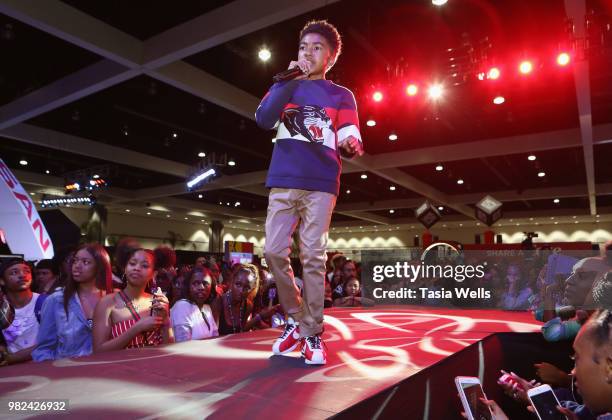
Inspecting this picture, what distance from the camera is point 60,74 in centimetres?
729

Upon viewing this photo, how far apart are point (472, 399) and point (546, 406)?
28 cm

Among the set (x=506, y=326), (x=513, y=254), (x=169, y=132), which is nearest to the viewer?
(x=506, y=326)

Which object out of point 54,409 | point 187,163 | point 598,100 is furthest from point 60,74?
point 598,100

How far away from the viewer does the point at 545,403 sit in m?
1.71

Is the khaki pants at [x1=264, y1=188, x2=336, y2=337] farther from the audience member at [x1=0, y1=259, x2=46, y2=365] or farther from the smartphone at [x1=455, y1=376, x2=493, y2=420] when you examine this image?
the audience member at [x1=0, y1=259, x2=46, y2=365]

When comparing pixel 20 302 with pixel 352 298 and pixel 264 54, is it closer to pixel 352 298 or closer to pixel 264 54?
pixel 352 298

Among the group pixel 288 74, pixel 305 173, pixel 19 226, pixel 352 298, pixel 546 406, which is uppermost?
pixel 288 74

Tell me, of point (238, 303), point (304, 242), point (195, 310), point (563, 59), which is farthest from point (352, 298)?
point (563, 59)

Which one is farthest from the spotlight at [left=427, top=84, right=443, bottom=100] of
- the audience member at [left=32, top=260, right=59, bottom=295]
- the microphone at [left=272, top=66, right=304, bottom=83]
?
the audience member at [left=32, top=260, right=59, bottom=295]

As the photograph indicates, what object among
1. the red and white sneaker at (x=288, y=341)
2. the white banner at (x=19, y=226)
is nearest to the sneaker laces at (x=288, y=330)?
the red and white sneaker at (x=288, y=341)

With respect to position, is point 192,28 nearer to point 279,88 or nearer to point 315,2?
point 315,2

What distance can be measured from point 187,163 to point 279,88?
476 inches

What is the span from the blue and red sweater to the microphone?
0.03m

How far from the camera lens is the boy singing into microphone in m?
2.01
